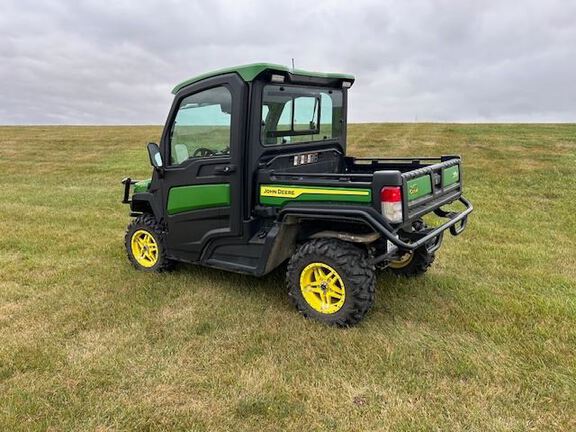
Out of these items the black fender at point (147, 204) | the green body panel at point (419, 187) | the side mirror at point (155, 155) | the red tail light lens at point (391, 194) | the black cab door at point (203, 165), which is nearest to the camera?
the red tail light lens at point (391, 194)

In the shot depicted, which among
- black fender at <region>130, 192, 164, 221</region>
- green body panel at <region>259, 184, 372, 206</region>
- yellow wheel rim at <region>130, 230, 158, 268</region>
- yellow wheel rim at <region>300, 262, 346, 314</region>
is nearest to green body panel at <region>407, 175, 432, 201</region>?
green body panel at <region>259, 184, 372, 206</region>

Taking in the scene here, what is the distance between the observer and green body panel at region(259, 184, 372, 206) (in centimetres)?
365

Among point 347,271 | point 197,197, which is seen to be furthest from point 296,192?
point 197,197

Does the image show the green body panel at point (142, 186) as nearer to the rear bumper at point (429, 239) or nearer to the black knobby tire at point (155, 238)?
the black knobby tire at point (155, 238)

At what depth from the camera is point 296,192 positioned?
400 cm

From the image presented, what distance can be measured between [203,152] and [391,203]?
6.32 ft

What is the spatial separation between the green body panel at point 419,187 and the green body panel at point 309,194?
0.39 meters

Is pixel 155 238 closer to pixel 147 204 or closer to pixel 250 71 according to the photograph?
pixel 147 204

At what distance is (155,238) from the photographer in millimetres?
5180

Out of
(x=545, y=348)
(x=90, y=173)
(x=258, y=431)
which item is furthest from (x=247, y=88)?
(x=90, y=173)

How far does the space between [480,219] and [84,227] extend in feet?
20.2

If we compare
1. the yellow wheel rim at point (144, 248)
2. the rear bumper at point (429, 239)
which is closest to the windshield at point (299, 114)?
the rear bumper at point (429, 239)

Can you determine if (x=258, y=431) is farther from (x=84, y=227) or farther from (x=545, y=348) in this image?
(x=84, y=227)

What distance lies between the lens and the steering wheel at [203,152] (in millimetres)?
4461
